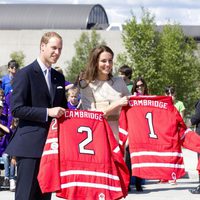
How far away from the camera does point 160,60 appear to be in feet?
177

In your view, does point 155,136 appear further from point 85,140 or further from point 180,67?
point 180,67

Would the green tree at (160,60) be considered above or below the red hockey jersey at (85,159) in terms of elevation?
above

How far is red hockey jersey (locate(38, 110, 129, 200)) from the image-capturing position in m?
7.16

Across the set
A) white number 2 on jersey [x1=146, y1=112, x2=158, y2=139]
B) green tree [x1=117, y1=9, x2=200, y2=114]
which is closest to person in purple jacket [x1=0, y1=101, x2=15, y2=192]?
white number 2 on jersey [x1=146, y1=112, x2=158, y2=139]

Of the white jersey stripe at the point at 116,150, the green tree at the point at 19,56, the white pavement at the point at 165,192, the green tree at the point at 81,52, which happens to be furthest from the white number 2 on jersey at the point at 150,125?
the green tree at the point at 19,56

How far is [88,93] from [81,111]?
408 mm

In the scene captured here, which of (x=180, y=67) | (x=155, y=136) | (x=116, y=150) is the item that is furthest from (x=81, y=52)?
(x=116, y=150)

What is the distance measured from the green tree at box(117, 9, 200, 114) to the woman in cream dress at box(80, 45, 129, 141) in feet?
140

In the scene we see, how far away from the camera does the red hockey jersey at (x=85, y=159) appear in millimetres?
7156

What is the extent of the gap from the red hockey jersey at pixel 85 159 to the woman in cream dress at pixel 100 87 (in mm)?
253

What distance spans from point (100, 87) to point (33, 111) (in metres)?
0.99

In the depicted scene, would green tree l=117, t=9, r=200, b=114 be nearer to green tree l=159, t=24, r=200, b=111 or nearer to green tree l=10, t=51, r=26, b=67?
green tree l=159, t=24, r=200, b=111

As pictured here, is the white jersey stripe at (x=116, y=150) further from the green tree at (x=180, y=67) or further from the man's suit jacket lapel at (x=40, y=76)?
the green tree at (x=180, y=67)

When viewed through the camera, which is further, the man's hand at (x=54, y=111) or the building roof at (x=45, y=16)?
the building roof at (x=45, y=16)
